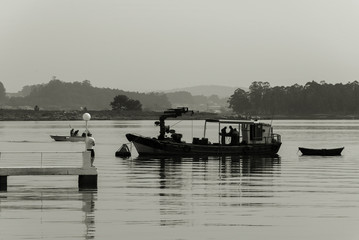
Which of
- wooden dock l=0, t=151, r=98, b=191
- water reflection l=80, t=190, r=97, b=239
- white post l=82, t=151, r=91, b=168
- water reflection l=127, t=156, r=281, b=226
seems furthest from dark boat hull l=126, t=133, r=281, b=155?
white post l=82, t=151, r=91, b=168

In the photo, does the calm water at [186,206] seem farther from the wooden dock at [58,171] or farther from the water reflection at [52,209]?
the wooden dock at [58,171]

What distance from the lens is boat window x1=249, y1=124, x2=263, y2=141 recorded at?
72375mm

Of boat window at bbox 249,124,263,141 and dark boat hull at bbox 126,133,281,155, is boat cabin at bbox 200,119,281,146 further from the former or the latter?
dark boat hull at bbox 126,133,281,155

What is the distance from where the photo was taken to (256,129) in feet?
238

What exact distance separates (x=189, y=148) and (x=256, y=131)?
7.06 meters

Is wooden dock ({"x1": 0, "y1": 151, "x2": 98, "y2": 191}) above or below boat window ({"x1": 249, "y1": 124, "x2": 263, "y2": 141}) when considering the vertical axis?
below

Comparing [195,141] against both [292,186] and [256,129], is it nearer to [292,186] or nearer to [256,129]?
[256,129]

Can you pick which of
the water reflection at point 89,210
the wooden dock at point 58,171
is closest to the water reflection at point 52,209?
the water reflection at point 89,210

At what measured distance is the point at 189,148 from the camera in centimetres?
6906

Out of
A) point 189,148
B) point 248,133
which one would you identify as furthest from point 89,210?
point 248,133

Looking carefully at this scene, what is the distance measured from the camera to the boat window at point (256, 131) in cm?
7238

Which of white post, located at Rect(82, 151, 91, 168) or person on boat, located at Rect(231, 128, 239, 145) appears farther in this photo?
person on boat, located at Rect(231, 128, 239, 145)

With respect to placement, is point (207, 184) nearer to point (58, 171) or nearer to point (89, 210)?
point (58, 171)

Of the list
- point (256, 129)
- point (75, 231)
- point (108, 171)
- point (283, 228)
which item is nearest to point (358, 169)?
point (256, 129)
